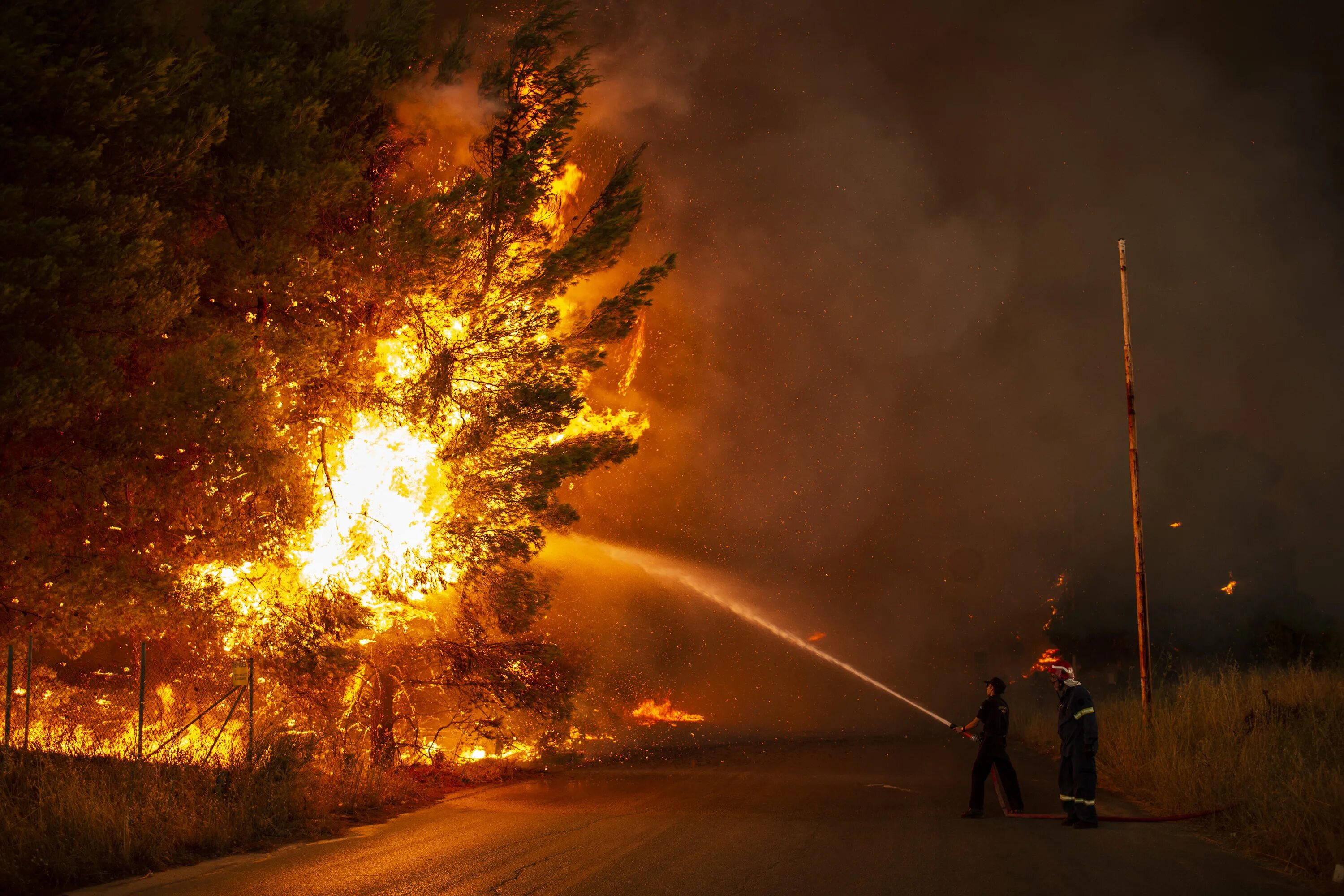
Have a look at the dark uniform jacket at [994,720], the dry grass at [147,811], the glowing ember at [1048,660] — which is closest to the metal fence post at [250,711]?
the dry grass at [147,811]

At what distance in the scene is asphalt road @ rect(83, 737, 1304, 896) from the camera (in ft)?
26.0

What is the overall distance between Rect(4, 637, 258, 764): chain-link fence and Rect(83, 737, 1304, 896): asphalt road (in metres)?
2.44

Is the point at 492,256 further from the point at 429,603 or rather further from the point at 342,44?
the point at 429,603

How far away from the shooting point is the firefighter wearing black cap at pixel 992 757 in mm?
11977

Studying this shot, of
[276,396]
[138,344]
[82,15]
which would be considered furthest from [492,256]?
[82,15]

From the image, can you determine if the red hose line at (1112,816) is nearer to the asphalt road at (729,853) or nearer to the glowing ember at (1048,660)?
the asphalt road at (729,853)

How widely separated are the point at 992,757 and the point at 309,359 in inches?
438

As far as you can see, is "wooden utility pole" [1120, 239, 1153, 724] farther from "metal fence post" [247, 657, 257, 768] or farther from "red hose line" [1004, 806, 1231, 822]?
"metal fence post" [247, 657, 257, 768]

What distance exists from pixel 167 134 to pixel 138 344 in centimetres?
315

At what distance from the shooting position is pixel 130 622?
13.1 meters

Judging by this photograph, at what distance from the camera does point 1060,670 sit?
12.4m

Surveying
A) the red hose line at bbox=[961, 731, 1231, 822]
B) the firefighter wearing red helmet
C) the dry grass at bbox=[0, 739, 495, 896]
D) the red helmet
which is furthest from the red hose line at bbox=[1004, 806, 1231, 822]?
the dry grass at bbox=[0, 739, 495, 896]

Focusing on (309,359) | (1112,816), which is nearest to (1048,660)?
(1112,816)

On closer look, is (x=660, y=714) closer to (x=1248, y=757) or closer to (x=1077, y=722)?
(x=1077, y=722)
